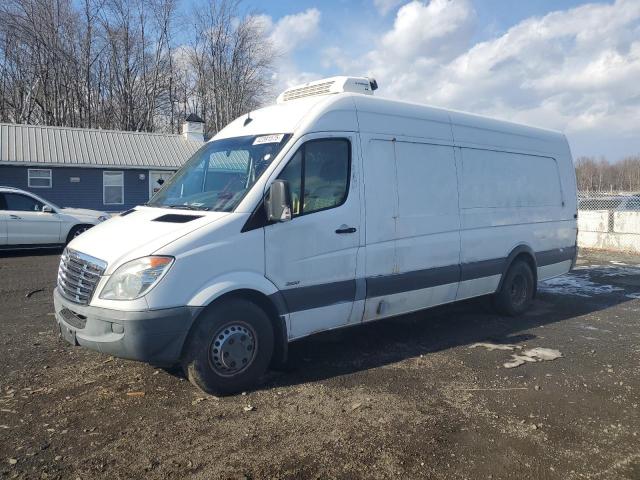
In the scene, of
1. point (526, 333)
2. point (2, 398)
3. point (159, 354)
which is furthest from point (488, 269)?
point (2, 398)

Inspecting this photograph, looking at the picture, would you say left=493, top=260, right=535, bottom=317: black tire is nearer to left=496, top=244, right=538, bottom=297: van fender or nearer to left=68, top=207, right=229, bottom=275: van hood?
left=496, top=244, right=538, bottom=297: van fender

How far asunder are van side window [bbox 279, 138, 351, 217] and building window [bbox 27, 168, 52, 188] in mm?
20063

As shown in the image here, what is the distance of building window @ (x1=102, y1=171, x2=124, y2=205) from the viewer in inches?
909

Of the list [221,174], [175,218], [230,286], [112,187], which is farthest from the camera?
[112,187]

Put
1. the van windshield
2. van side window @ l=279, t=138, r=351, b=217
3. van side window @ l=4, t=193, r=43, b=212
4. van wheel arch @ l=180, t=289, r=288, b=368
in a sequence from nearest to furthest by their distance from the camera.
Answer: van wheel arch @ l=180, t=289, r=288, b=368 < the van windshield < van side window @ l=279, t=138, r=351, b=217 < van side window @ l=4, t=193, r=43, b=212

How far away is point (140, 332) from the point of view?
13.6 feet

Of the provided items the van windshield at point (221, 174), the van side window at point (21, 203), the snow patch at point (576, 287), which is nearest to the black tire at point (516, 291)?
the snow patch at point (576, 287)

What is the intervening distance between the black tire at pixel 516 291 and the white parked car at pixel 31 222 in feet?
38.5

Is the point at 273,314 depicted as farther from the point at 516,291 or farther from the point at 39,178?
the point at 39,178

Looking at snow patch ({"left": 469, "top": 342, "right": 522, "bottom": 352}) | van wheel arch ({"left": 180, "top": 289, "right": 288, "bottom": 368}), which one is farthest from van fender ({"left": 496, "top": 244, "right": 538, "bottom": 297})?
van wheel arch ({"left": 180, "top": 289, "right": 288, "bottom": 368})

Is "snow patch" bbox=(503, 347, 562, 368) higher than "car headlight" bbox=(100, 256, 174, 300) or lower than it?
lower

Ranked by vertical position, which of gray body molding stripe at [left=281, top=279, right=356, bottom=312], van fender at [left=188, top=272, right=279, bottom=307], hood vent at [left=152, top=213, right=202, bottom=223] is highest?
hood vent at [left=152, top=213, right=202, bottom=223]

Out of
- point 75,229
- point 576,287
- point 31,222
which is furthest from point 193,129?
point 576,287

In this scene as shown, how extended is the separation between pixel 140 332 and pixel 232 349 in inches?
31.8
